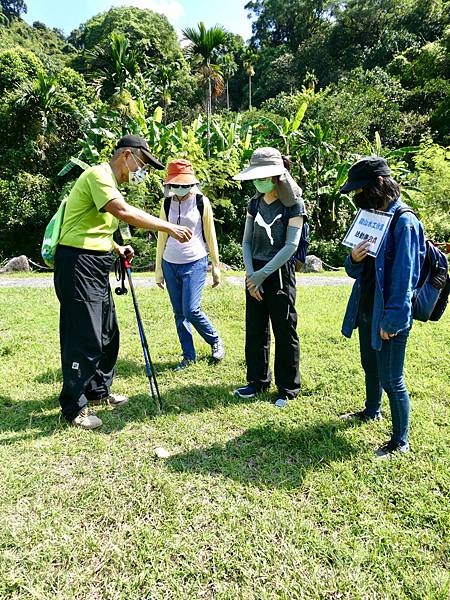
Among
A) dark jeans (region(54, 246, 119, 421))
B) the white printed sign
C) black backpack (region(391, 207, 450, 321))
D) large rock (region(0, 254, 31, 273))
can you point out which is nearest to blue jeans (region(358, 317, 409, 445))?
black backpack (region(391, 207, 450, 321))

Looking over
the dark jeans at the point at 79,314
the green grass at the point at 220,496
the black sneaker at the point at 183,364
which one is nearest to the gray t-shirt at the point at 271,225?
the dark jeans at the point at 79,314

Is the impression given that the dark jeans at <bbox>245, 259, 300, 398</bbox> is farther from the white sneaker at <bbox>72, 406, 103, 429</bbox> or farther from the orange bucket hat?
the white sneaker at <bbox>72, 406, 103, 429</bbox>

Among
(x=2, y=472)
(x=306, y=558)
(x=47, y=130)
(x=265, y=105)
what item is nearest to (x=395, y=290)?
(x=306, y=558)

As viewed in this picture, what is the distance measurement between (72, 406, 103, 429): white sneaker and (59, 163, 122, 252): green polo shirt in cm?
126

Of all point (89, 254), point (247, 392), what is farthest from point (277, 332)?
point (89, 254)

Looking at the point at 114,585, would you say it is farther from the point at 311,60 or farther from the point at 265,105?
the point at 311,60

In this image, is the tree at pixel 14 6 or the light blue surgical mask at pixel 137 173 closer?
the light blue surgical mask at pixel 137 173

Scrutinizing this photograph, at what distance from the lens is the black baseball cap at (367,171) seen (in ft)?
8.16

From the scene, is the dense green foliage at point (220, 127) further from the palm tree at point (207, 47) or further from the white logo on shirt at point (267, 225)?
the white logo on shirt at point (267, 225)

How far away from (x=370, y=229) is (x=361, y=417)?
1.47 meters

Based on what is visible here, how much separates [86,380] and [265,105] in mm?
26462

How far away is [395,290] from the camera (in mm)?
2432

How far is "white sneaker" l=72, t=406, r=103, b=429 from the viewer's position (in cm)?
317

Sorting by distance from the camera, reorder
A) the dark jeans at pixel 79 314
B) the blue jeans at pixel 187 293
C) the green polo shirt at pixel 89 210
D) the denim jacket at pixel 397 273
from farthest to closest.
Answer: the blue jeans at pixel 187 293 → the dark jeans at pixel 79 314 → the green polo shirt at pixel 89 210 → the denim jacket at pixel 397 273
